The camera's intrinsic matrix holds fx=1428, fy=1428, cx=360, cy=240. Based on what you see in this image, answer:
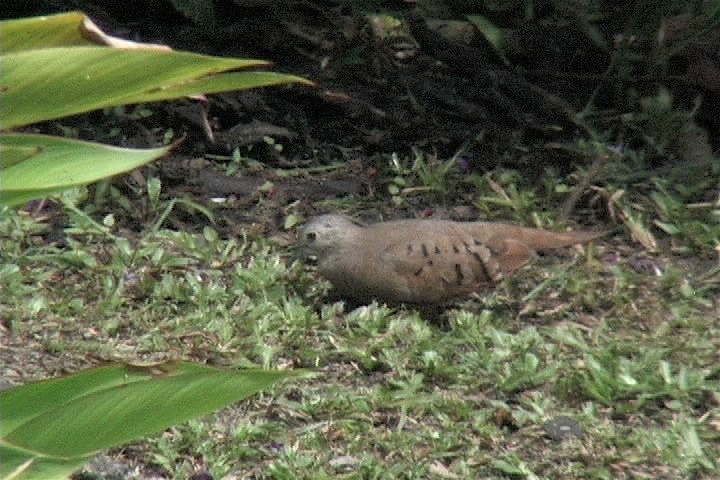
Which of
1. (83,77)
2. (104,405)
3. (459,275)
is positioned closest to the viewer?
(83,77)

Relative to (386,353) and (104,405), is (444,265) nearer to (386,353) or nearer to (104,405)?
(386,353)

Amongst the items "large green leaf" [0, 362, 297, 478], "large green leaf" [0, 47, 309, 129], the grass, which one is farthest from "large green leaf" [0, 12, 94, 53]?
the grass

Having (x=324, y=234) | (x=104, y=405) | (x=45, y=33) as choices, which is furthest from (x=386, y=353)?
(x=45, y=33)

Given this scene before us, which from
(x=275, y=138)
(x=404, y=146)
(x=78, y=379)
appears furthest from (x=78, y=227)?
(x=78, y=379)

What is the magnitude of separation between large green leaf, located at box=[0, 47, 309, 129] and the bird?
3.33 m

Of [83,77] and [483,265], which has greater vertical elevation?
[83,77]

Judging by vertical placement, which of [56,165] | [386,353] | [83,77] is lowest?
[386,353]

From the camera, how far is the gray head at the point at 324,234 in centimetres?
552

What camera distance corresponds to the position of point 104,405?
7.26 ft

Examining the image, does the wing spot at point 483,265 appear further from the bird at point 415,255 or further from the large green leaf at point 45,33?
the large green leaf at point 45,33

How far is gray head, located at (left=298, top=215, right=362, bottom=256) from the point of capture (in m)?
5.52

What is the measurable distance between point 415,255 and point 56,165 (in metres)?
3.44

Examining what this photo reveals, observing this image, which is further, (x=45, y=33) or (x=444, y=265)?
(x=444, y=265)

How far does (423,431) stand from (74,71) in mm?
2755
